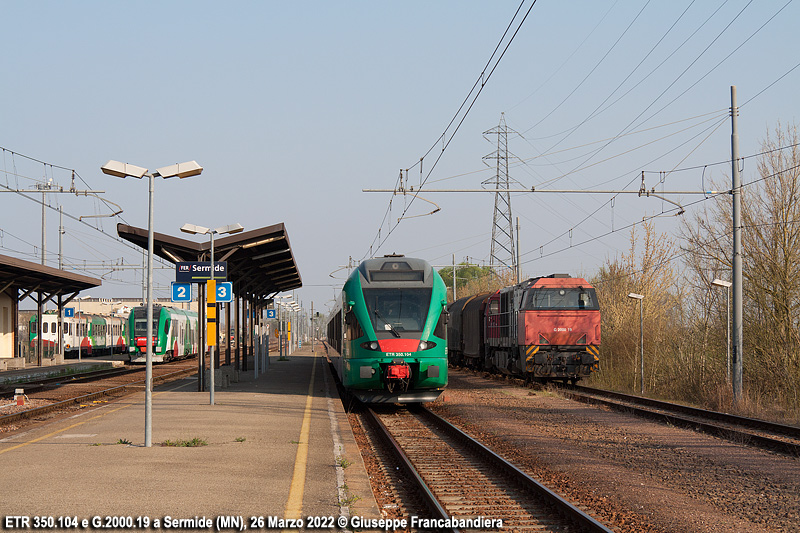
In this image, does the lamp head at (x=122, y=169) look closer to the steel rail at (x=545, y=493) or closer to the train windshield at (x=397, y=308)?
the steel rail at (x=545, y=493)

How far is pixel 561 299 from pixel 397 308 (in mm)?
8453

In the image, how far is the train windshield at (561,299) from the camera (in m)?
24.6

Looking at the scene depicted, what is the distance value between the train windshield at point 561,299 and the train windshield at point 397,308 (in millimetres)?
7360

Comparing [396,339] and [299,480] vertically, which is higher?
[396,339]

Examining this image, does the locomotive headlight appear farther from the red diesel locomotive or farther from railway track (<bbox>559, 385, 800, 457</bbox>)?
the red diesel locomotive

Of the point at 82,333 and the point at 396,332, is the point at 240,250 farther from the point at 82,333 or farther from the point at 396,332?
the point at 82,333

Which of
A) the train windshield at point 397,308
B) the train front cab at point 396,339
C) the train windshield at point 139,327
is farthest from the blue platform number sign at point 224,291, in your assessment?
the train windshield at point 139,327

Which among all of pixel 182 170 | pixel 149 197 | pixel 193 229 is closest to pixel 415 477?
pixel 149 197

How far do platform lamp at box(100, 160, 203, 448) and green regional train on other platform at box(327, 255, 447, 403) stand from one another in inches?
238

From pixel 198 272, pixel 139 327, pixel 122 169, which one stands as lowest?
pixel 139 327

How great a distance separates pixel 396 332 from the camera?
17656 millimetres

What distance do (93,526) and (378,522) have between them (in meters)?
2.43

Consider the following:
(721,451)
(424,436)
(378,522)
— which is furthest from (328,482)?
(721,451)

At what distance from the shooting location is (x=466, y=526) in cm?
754
